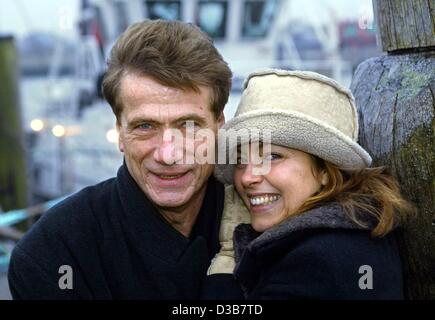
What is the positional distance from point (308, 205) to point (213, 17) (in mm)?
15017

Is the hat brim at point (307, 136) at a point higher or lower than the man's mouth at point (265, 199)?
higher

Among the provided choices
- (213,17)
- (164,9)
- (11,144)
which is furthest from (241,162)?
(213,17)

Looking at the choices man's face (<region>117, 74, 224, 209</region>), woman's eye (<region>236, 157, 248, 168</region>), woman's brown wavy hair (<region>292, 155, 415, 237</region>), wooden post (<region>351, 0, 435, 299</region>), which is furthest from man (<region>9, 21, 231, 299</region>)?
wooden post (<region>351, 0, 435, 299</region>)

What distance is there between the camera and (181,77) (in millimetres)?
2754

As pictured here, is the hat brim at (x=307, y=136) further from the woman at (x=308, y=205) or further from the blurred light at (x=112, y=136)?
the blurred light at (x=112, y=136)

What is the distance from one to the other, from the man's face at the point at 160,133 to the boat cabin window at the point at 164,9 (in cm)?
1415

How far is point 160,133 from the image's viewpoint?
2.82 metres

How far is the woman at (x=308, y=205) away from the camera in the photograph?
2461mm

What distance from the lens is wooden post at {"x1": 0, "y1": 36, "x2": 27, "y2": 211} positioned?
578 inches

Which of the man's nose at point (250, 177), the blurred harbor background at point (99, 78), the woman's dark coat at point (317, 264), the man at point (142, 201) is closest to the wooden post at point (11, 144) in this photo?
the blurred harbor background at point (99, 78)

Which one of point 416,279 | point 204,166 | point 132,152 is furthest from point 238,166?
point 416,279

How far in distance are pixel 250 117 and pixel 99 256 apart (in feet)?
2.64

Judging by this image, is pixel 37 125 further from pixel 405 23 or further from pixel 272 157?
pixel 405 23

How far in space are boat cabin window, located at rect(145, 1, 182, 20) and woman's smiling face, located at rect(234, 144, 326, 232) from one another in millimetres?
14323
